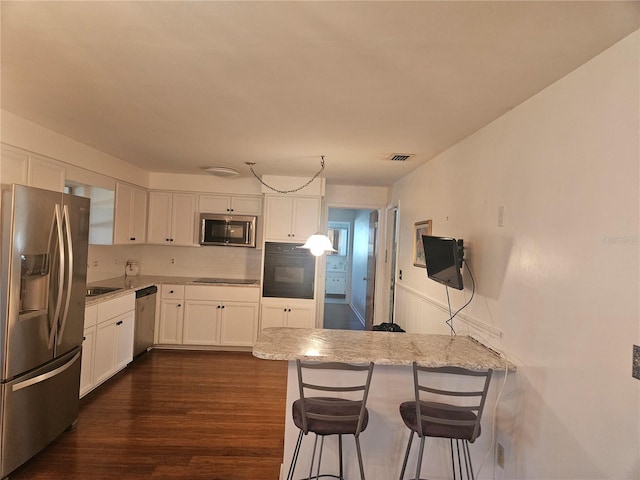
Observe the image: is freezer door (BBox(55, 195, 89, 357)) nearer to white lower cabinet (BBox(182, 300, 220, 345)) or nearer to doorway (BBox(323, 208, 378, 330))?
white lower cabinet (BBox(182, 300, 220, 345))

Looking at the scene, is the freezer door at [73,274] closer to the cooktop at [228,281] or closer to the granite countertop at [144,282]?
the granite countertop at [144,282]

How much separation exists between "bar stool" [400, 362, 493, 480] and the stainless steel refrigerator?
7.50 feet

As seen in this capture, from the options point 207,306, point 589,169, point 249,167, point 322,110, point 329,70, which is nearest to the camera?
point 589,169

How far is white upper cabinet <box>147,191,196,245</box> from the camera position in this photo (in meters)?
4.70

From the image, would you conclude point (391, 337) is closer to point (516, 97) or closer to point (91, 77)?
point (516, 97)

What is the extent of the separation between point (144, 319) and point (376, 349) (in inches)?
130

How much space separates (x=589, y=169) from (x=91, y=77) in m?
2.46

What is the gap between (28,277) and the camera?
2129mm

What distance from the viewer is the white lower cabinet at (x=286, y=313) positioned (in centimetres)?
449

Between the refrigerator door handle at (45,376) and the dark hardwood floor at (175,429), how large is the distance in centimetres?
55

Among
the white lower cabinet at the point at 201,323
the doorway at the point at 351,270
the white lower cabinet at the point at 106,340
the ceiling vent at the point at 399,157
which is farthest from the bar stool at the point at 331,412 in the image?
the doorway at the point at 351,270

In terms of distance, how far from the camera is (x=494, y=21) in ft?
4.09

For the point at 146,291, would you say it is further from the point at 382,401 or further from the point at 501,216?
the point at 501,216

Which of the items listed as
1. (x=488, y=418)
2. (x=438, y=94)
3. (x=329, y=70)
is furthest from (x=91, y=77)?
(x=488, y=418)
